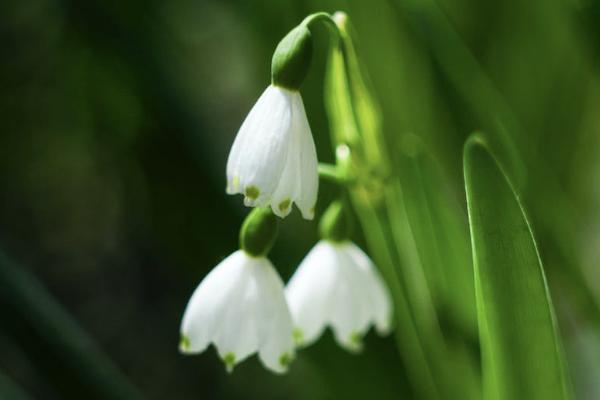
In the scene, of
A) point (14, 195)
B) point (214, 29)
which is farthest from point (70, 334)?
point (214, 29)

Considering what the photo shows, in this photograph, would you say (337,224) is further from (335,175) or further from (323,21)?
(323,21)

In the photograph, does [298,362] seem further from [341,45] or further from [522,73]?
[341,45]

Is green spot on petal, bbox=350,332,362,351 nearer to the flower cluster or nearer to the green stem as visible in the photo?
the flower cluster

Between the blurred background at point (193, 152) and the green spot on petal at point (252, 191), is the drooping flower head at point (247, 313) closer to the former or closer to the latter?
the green spot on petal at point (252, 191)

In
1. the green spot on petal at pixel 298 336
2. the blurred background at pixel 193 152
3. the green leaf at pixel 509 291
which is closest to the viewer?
the green leaf at pixel 509 291

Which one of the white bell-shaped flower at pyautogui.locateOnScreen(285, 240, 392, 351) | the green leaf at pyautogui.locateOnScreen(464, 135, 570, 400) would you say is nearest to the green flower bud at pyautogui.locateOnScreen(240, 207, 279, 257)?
the white bell-shaped flower at pyautogui.locateOnScreen(285, 240, 392, 351)

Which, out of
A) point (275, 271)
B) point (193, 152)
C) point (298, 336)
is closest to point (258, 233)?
point (275, 271)

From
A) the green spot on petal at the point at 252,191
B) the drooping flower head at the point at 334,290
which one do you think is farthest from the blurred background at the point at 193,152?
the green spot on petal at the point at 252,191
